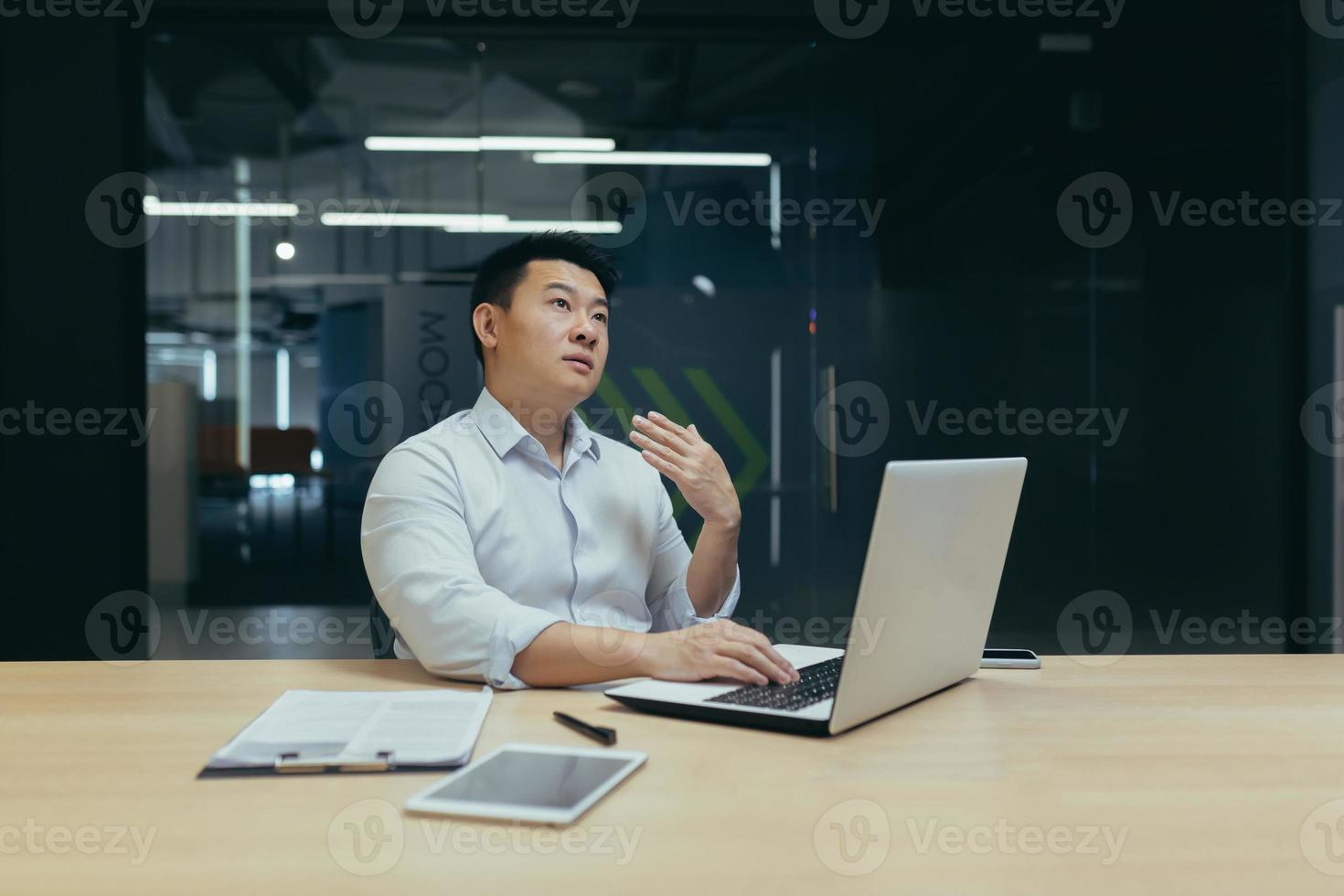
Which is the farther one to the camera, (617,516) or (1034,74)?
(1034,74)

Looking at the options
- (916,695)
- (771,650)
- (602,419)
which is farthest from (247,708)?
(602,419)

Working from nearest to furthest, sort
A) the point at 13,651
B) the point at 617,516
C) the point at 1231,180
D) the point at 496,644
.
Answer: the point at 496,644 < the point at 617,516 < the point at 13,651 < the point at 1231,180

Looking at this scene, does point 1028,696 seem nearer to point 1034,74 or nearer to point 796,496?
→ point 796,496

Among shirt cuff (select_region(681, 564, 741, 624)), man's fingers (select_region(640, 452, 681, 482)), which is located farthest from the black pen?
shirt cuff (select_region(681, 564, 741, 624))

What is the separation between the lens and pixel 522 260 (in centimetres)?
213

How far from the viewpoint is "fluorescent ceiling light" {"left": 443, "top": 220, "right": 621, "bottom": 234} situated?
3.66 m

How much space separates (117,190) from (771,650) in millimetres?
3188

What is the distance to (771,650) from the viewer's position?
1349 mm

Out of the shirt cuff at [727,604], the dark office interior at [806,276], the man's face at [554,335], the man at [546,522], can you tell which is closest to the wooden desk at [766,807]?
the man at [546,522]

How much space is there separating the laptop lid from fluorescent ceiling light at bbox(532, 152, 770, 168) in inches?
102

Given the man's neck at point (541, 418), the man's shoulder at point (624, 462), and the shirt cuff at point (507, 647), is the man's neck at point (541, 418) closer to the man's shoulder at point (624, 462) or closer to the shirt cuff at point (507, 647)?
the man's shoulder at point (624, 462)

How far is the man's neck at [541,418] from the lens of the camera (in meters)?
2.07

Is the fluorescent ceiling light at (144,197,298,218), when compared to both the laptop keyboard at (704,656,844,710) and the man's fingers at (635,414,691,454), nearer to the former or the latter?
→ the man's fingers at (635,414,691,454)

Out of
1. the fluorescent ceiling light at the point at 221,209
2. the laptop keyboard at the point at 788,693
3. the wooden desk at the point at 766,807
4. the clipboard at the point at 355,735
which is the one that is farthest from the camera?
the fluorescent ceiling light at the point at 221,209
